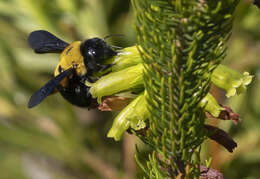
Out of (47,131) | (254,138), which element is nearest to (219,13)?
(254,138)

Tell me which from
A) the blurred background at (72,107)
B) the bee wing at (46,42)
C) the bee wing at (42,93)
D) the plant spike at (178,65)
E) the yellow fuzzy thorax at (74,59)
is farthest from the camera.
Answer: the blurred background at (72,107)

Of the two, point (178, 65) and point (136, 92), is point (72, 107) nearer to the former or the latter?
point (136, 92)

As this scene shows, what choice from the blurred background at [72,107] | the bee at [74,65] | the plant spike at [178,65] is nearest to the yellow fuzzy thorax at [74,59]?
the bee at [74,65]

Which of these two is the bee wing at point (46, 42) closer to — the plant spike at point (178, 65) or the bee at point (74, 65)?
the bee at point (74, 65)

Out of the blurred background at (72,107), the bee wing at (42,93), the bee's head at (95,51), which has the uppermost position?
the bee's head at (95,51)

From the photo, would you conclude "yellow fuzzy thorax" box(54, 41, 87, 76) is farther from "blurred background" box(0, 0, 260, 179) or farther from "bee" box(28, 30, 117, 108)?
"blurred background" box(0, 0, 260, 179)

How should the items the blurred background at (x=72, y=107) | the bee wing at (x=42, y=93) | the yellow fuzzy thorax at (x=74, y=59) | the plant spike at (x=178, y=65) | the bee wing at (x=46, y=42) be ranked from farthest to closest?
the blurred background at (x=72, y=107) < the bee wing at (x=46, y=42) < the yellow fuzzy thorax at (x=74, y=59) < the bee wing at (x=42, y=93) < the plant spike at (x=178, y=65)
